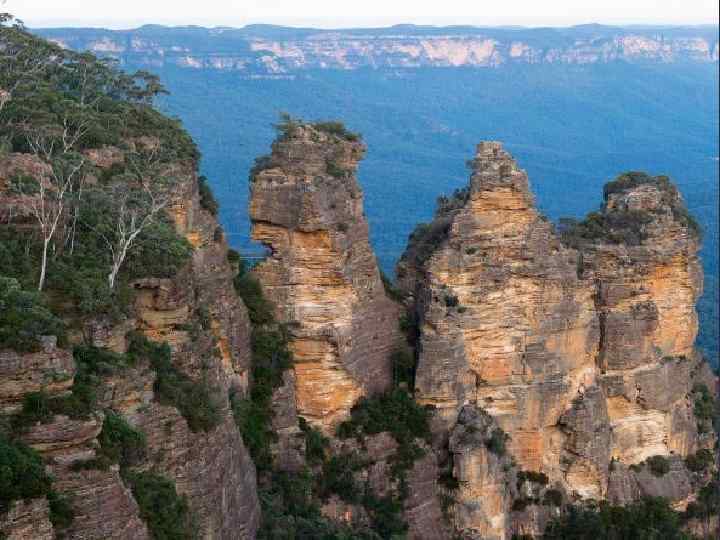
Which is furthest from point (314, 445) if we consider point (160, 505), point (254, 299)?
point (160, 505)

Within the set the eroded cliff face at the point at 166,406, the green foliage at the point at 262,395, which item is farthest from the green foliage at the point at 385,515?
the eroded cliff face at the point at 166,406

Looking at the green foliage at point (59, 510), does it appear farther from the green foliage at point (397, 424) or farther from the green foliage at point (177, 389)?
the green foliage at point (397, 424)

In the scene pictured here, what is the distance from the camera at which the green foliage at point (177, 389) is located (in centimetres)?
2391

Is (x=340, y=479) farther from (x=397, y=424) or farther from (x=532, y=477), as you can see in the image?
(x=532, y=477)

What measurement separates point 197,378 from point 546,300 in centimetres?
1304

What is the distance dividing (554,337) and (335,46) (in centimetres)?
12996

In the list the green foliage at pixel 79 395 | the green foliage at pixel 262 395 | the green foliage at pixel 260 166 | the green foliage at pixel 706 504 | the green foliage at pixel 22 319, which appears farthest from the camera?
the green foliage at pixel 706 504

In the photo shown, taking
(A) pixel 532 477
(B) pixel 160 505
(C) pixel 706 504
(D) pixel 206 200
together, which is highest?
(D) pixel 206 200

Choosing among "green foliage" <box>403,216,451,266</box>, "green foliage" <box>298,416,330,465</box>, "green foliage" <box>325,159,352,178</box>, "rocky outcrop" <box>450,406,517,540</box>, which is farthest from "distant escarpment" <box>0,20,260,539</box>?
"green foliage" <box>403,216,451,266</box>

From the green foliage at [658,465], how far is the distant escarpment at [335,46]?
8104 centimetres

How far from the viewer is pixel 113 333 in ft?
74.9

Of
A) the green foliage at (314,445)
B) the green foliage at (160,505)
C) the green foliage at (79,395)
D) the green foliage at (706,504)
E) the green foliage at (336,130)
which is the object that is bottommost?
the green foliage at (706,504)

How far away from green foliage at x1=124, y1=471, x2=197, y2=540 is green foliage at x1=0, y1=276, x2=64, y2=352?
295 centimetres

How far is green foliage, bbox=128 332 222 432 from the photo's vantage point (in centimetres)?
2391
